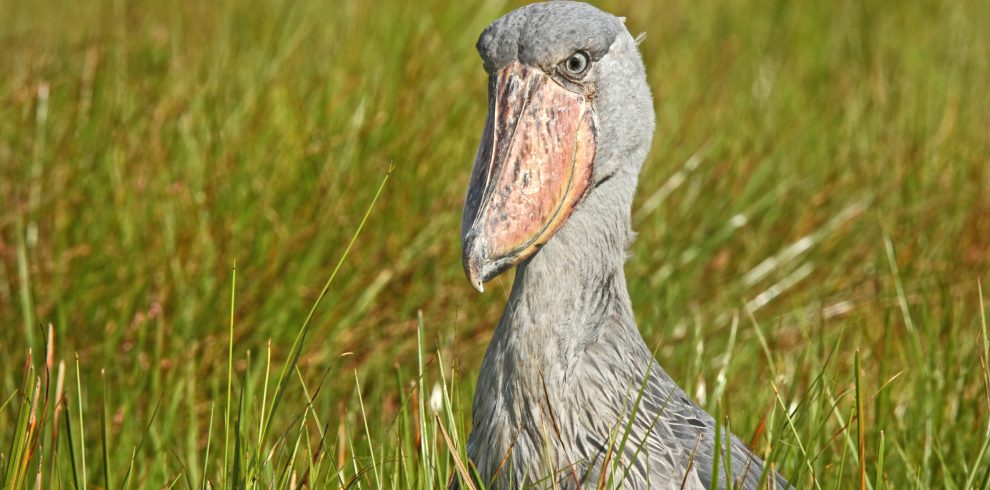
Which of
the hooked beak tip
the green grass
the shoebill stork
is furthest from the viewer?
the green grass

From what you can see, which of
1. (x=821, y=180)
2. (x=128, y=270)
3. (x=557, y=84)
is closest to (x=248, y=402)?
(x=557, y=84)

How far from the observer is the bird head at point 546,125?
6.31 ft

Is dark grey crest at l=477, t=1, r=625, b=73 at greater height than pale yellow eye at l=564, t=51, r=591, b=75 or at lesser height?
greater

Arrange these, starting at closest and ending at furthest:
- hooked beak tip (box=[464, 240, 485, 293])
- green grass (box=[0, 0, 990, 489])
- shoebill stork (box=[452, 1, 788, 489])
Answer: hooked beak tip (box=[464, 240, 485, 293]) → shoebill stork (box=[452, 1, 788, 489]) → green grass (box=[0, 0, 990, 489])

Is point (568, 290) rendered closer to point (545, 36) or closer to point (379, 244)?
point (545, 36)

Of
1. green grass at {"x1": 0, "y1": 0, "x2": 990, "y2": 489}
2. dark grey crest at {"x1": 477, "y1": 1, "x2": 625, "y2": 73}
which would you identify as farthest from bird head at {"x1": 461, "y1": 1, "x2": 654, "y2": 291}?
green grass at {"x1": 0, "y1": 0, "x2": 990, "y2": 489}

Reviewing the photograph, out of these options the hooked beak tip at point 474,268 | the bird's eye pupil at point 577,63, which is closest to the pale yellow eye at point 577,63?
the bird's eye pupil at point 577,63

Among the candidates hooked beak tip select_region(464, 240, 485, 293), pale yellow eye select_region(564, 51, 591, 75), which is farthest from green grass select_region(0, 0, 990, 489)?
pale yellow eye select_region(564, 51, 591, 75)

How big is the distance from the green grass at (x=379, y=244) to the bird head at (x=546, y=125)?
0.53 meters

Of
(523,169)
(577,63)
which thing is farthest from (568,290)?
(577,63)

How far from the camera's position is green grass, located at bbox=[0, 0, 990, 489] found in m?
2.75

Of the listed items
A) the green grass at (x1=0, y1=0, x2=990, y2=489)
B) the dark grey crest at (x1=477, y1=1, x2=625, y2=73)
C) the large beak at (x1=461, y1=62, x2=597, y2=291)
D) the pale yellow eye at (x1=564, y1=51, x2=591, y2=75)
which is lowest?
the green grass at (x1=0, y1=0, x2=990, y2=489)

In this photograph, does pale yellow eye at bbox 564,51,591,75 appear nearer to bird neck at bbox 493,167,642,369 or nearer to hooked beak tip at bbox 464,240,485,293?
bird neck at bbox 493,167,642,369

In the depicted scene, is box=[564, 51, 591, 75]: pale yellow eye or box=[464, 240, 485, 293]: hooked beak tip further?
box=[564, 51, 591, 75]: pale yellow eye
